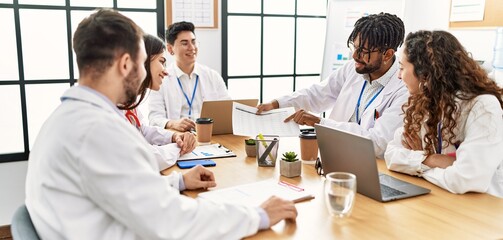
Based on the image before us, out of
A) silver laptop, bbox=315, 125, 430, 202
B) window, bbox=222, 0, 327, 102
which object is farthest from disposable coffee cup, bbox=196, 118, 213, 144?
window, bbox=222, 0, 327, 102

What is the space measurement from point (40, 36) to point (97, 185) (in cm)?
288

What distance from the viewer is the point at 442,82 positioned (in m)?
1.80

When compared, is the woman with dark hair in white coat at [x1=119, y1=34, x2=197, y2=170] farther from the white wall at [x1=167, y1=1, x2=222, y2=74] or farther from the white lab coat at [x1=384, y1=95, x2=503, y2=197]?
the white wall at [x1=167, y1=1, x2=222, y2=74]

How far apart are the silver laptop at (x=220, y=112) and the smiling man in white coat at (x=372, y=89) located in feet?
0.54

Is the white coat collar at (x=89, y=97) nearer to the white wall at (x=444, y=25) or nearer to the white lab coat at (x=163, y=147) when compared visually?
the white lab coat at (x=163, y=147)

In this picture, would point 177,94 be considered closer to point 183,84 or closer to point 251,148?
point 183,84

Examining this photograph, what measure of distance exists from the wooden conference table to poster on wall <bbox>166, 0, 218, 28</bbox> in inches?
91.0

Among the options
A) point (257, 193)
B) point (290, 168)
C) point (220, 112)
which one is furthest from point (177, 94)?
point (257, 193)

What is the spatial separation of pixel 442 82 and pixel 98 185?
1354mm

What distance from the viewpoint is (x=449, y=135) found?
5.82ft

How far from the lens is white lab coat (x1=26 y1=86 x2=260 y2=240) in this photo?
1.04 m

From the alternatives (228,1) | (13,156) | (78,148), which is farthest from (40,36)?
(78,148)

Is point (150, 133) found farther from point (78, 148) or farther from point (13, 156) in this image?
point (13, 156)

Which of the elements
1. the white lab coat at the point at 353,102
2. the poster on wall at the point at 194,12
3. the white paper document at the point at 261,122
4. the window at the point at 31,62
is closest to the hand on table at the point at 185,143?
the white paper document at the point at 261,122
